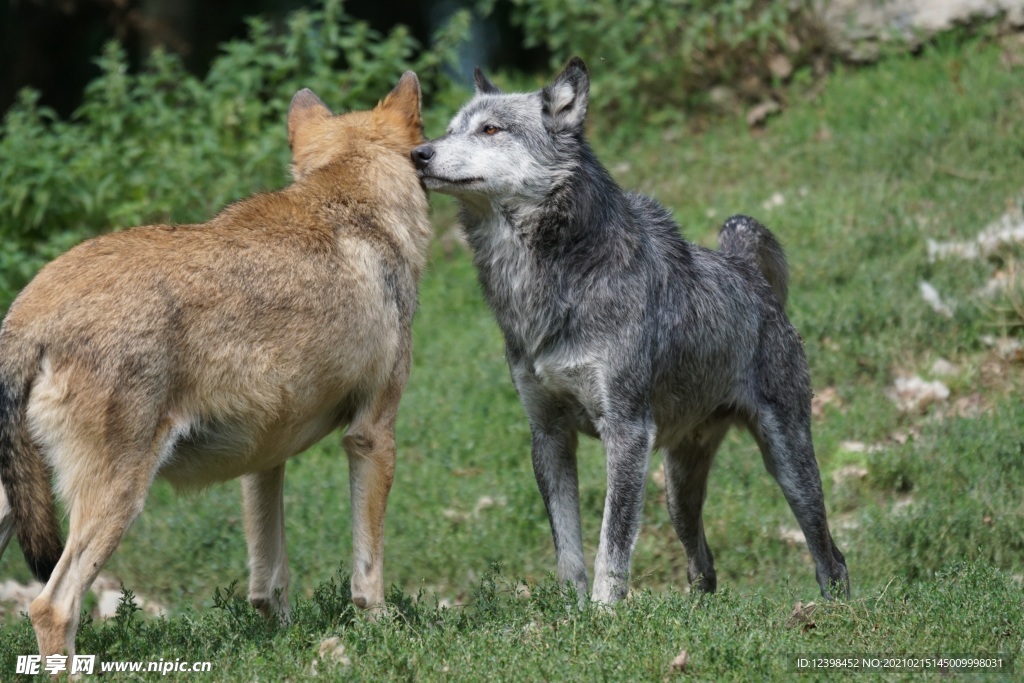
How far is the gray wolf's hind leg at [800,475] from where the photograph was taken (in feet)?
21.1

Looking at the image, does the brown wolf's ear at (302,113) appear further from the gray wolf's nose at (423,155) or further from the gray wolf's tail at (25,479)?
the gray wolf's tail at (25,479)

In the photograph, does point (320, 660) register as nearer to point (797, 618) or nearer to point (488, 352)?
point (797, 618)

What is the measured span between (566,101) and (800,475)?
7.91ft

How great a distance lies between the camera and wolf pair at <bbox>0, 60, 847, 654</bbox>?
4793mm

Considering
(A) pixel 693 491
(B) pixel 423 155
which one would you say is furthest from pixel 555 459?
(B) pixel 423 155

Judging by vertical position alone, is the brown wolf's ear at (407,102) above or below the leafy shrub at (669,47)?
above

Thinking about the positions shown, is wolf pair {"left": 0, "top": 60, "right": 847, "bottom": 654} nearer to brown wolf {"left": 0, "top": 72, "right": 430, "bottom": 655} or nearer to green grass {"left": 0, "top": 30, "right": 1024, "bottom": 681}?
brown wolf {"left": 0, "top": 72, "right": 430, "bottom": 655}

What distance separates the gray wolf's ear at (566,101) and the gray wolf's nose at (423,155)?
0.62 m

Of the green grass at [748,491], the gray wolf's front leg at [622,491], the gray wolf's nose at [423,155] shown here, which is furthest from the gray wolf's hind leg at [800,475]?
the gray wolf's nose at [423,155]

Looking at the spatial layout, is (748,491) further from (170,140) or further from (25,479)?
(170,140)

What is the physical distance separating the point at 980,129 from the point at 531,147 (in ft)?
22.5

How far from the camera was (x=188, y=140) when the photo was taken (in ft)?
41.1

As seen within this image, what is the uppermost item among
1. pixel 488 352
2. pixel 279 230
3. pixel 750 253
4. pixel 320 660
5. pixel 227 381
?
pixel 279 230

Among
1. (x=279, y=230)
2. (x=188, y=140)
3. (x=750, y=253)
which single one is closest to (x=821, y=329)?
(x=750, y=253)
